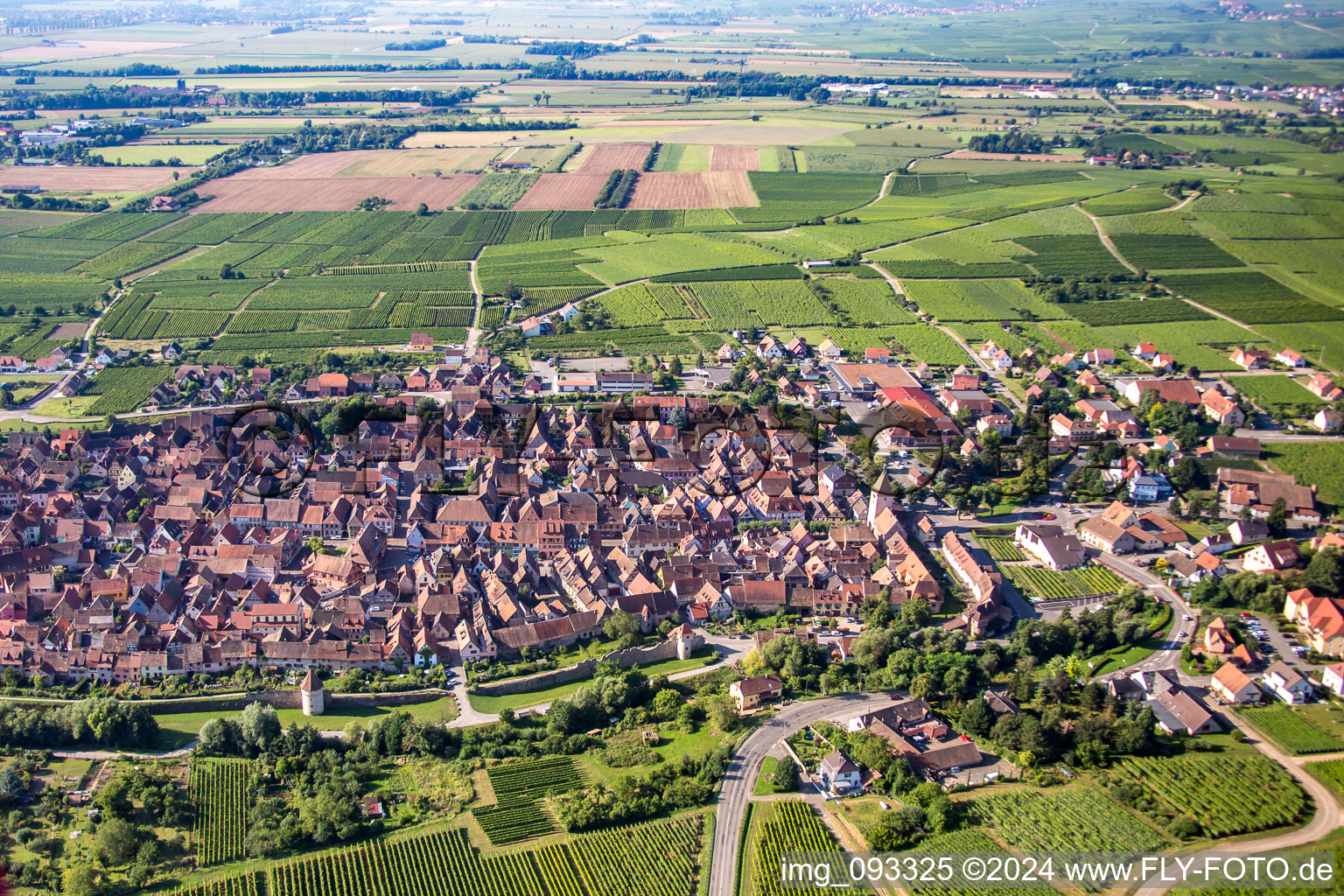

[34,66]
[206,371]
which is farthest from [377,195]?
[34,66]

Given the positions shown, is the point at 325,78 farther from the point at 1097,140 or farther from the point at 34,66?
the point at 1097,140

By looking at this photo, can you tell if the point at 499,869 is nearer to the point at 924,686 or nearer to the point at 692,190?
the point at 924,686

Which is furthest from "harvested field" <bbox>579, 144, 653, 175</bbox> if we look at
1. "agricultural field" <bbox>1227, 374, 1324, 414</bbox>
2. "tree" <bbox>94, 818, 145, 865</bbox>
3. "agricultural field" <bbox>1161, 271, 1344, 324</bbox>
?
"tree" <bbox>94, 818, 145, 865</bbox>

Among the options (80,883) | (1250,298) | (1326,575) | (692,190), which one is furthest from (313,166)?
(1326,575)

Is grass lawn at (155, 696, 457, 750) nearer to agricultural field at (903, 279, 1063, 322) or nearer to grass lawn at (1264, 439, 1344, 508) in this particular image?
grass lawn at (1264, 439, 1344, 508)

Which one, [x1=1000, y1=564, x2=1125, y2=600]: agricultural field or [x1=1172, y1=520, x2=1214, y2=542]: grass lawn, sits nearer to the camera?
[x1=1000, y1=564, x2=1125, y2=600]: agricultural field

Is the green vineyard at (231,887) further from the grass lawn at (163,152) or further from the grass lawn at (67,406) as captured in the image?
the grass lawn at (163,152)

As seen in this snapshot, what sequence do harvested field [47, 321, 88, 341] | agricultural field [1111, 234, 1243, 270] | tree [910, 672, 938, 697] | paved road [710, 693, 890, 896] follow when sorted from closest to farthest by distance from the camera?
paved road [710, 693, 890, 896], tree [910, 672, 938, 697], harvested field [47, 321, 88, 341], agricultural field [1111, 234, 1243, 270]

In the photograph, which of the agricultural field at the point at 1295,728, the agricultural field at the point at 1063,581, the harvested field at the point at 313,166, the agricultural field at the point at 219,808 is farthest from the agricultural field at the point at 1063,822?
the harvested field at the point at 313,166
